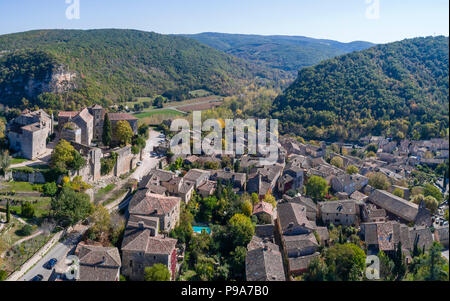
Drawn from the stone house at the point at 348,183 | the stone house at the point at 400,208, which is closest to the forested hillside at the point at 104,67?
the stone house at the point at 348,183

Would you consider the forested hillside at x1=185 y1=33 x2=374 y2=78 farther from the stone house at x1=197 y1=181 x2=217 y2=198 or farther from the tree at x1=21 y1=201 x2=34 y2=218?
the tree at x1=21 y1=201 x2=34 y2=218

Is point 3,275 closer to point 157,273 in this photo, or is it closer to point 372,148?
point 157,273

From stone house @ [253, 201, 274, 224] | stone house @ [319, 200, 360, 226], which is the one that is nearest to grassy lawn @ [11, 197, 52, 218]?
stone house @ [253, 201, 274, 224]

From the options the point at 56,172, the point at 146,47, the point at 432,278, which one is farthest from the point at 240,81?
the point at 432,278

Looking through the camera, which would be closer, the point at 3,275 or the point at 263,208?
the point at 3,275

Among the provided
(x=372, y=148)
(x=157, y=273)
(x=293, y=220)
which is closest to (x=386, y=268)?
(x=293, y=220)
